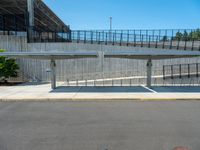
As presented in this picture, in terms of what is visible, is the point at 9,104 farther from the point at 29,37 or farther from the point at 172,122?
the point at 29,37

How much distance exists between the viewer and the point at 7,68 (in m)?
18.6

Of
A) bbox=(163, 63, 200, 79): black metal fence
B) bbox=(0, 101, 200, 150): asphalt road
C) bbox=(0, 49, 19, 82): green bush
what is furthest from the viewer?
bbox=(163, 63, 200, 79): black metal fence

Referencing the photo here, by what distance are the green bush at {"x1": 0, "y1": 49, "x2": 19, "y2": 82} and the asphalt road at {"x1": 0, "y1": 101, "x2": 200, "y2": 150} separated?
8155 mm

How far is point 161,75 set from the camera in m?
20.1

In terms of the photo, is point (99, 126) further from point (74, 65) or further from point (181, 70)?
point (181, 70)

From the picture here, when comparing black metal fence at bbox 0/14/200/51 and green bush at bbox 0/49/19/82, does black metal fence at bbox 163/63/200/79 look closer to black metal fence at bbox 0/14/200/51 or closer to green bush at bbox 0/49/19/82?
black metal fence at bbox 0/14/200/51

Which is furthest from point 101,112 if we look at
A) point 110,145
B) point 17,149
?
point 17,149

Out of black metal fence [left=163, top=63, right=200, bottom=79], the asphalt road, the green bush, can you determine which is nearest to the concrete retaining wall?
black metal fence [left=163, top=63, right=200, bottom=79]

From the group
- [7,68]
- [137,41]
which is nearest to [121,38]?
[137,41]

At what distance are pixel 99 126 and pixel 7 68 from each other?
1383 cm

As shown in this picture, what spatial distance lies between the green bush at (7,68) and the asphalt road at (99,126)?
8155 millimetres


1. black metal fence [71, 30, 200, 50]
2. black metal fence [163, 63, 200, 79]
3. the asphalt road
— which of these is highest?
black metal fence [71, 30, 200, 50]

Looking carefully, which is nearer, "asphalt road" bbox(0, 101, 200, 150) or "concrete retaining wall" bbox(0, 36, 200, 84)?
"asphalt road" bbox(0, 101, 200, 150)

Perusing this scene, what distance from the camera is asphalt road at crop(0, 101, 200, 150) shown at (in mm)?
5789
